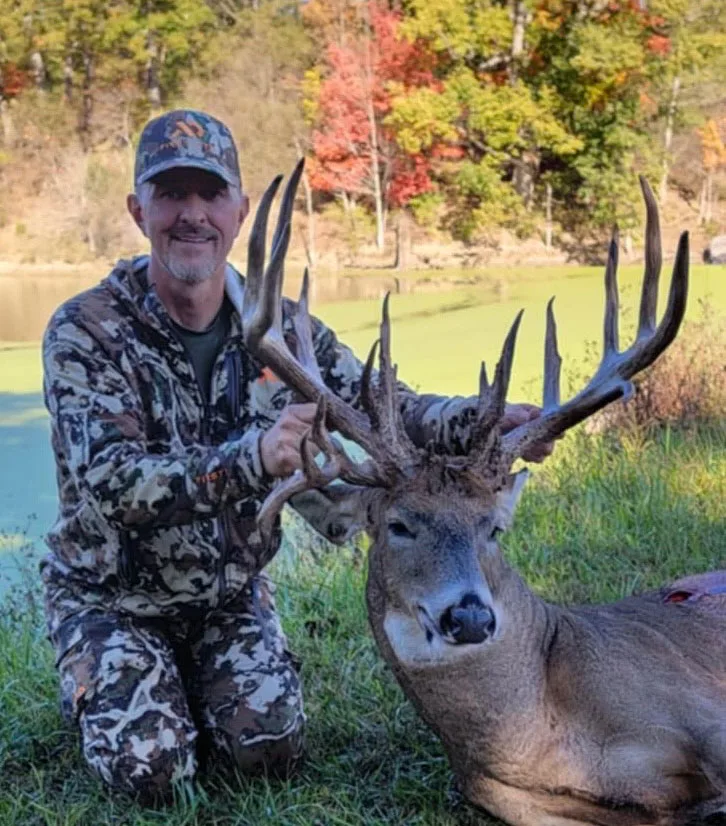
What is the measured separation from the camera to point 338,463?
2748 millimetres

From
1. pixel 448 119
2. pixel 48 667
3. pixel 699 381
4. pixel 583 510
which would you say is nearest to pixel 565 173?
pixel 448 119

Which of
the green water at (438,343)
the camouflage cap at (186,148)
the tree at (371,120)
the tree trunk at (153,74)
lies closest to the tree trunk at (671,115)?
the tree at (371,120)

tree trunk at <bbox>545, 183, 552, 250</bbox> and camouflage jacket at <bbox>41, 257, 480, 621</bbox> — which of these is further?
tree trunk at <bbox>545, 183, 552, 250</bbox>

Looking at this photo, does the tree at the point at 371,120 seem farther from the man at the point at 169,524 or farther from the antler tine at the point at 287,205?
the antler tine at the point at 287,205

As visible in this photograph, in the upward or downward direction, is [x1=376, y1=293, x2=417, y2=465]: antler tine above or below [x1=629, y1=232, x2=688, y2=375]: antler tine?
below

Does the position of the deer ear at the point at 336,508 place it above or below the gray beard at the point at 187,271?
below

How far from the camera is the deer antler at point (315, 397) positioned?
2.68 m

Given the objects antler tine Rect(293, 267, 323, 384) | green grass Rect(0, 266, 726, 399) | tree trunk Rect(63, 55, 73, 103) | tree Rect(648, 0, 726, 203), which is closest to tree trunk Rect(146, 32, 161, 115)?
tree trunk Rect(63, 55, 73, 103)

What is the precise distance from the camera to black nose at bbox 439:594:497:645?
2.46m

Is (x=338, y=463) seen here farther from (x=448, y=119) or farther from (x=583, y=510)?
(x=448, y=119)

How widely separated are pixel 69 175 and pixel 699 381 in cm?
2304

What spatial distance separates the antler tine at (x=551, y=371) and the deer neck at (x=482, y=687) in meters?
0.49

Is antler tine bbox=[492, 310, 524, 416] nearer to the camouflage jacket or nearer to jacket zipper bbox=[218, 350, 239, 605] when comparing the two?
the camouflage jacket

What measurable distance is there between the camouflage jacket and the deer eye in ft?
1.52
